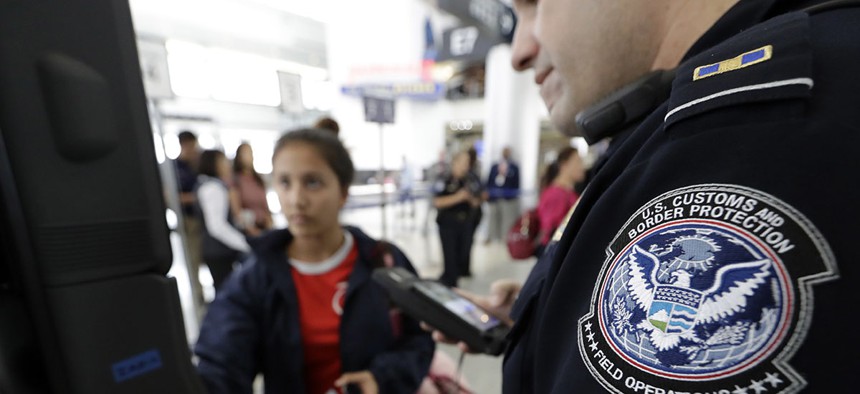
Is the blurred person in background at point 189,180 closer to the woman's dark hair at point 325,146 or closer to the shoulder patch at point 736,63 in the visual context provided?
the woman's dark hair at point 325,146

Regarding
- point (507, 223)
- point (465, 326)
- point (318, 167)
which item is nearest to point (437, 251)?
point (507, 223)

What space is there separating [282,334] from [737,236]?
3.42 ft

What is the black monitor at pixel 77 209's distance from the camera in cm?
39

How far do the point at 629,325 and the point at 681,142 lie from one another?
0.51 ft

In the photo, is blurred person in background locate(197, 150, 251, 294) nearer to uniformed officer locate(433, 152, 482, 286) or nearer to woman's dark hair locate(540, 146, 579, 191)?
uniformed officer locate(433, 152, 482, 286)

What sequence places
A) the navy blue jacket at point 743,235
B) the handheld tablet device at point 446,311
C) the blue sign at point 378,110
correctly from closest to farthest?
the navy blue jacket at point 743,235, the handheld tablet device at point 446,311, the blue sign at point 378,110

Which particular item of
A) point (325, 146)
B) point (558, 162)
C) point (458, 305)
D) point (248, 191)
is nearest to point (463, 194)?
point (558, 162)

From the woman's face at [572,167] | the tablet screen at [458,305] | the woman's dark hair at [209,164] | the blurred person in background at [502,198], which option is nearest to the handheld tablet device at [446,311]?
the tablet screen at [458,305]

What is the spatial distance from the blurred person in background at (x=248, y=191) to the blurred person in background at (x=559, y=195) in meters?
1.96

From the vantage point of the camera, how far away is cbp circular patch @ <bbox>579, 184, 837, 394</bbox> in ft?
0.77

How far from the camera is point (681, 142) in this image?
0.31 m

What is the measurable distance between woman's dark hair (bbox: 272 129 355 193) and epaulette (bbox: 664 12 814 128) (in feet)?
3.50

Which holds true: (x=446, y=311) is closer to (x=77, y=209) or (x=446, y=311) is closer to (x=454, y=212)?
(x=77, y=209)

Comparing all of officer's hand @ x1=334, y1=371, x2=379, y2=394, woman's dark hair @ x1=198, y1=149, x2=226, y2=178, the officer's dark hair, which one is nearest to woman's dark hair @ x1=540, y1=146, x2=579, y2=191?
officer's hand @ x1=334, y1=371, x2=379, y2=394
